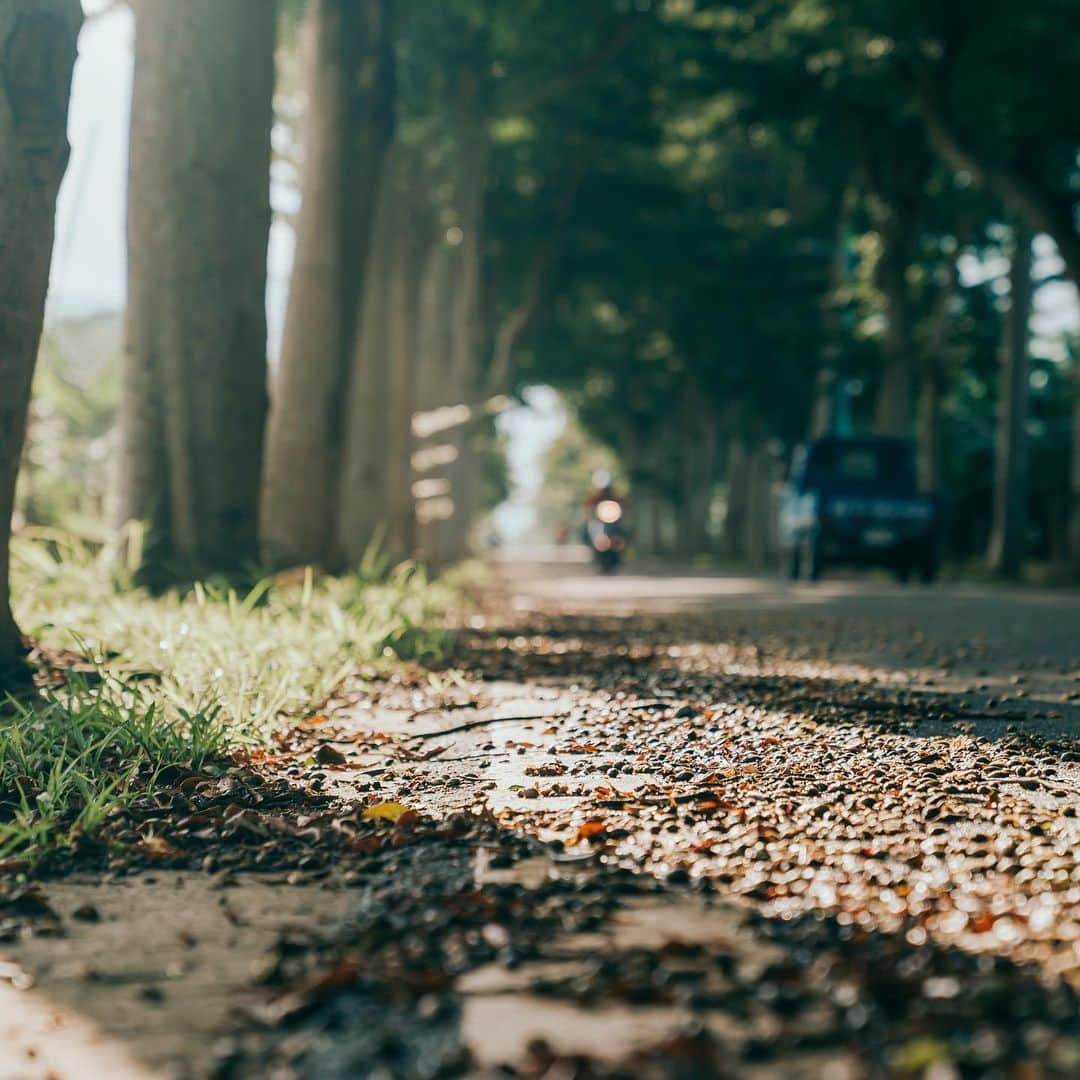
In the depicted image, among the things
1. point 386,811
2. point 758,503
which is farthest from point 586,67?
point 758,503

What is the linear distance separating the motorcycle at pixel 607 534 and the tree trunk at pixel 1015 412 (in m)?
7.38

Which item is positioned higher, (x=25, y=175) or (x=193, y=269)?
(x=193, y=269)

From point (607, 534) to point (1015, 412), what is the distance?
825 centimetres

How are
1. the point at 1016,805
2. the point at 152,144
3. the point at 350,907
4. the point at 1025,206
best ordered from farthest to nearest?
the point at 1025,206 < the point at 152,144 < the point at 1016,805 < the point at 350,907

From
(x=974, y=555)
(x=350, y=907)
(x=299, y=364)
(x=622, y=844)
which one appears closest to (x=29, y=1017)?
(x=350, y=907)

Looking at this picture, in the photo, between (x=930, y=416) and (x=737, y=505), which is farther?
(x=737, y=505)

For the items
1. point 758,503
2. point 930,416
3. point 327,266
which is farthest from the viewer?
point 758,503

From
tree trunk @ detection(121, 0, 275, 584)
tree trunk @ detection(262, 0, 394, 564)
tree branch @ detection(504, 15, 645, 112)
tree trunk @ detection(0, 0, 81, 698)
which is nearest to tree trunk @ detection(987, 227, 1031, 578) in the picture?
tree branch @ detection(504, 15, 645, 112)

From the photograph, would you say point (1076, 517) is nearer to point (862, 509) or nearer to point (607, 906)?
point (862, 509)

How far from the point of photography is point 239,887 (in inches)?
126

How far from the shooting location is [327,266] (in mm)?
11727

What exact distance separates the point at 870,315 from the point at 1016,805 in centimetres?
2786

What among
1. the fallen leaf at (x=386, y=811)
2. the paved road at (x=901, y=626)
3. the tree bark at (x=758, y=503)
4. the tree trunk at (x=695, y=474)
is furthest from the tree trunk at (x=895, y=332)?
the fallen leaf at (x=386, y=811)

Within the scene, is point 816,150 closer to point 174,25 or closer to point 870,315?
point 870,315
